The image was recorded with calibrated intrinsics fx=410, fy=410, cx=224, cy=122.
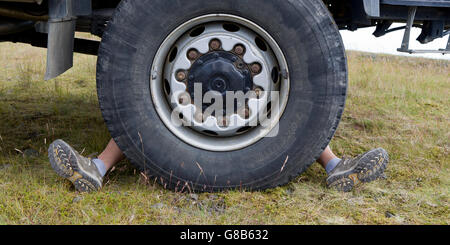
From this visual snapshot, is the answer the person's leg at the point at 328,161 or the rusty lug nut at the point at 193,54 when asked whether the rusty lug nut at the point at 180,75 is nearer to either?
the rusty lug nut at the point at 193,54

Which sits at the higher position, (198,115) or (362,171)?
(198,115)

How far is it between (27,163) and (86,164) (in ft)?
2.43

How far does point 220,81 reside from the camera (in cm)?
233

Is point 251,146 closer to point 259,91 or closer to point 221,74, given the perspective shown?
point 259,91

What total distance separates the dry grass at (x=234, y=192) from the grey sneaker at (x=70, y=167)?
0.24 feet

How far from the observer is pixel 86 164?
2412 millimetres

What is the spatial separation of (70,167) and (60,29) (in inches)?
32.1

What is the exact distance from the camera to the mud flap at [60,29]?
7.81ft

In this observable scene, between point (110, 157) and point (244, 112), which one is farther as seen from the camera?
point (110, 157)

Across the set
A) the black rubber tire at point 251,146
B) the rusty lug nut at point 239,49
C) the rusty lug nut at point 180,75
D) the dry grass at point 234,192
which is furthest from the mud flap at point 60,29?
the rusty lug nut at point 239,49

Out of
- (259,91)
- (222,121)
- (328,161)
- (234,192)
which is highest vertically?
(259,91)

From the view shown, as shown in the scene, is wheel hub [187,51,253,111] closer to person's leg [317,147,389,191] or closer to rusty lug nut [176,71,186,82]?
rusty lug nut [176,71,186,82]

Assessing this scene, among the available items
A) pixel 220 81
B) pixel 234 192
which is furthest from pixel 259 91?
pixel 234 192

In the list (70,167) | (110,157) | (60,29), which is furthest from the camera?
(110,157)
